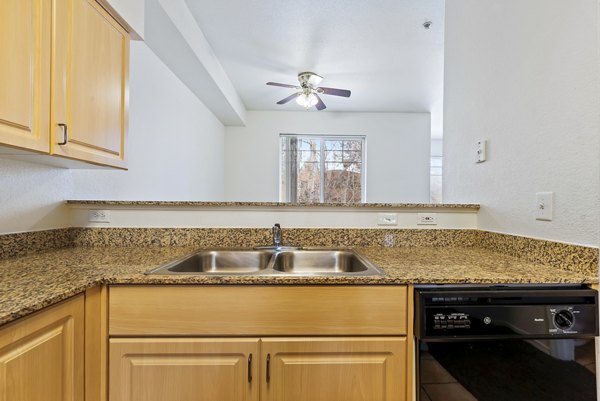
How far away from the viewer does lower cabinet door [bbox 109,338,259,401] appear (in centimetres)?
93

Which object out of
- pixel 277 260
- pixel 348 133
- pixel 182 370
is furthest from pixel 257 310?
pixel 348 133

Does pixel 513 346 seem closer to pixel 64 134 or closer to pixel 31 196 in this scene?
pixel 64 134

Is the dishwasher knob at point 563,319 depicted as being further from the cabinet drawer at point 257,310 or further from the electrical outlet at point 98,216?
the electrical outlet at point 98,216

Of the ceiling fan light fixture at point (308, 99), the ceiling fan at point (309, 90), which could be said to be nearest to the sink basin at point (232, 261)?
the ceiling fan at point (309, 90)

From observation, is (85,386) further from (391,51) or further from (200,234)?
(391,51)

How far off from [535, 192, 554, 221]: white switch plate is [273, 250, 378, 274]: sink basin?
0.77m

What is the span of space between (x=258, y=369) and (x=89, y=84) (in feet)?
4.01

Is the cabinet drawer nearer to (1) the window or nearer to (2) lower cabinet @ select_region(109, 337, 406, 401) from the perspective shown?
(2) lower cabinet @ select_region(109, 337, 406, 401)

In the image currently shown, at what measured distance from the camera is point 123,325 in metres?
0.94

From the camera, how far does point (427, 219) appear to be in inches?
61.1

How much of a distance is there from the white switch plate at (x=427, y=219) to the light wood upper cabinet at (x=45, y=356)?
150 cm

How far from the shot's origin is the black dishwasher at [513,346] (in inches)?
35.2

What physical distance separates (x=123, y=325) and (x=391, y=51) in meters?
3.18

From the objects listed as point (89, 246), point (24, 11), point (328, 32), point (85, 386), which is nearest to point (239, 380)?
point (85, 386)
